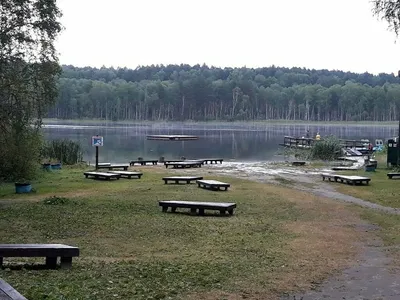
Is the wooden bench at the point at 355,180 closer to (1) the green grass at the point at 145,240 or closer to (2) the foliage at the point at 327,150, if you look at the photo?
(1) the green grass at the point at 145,240

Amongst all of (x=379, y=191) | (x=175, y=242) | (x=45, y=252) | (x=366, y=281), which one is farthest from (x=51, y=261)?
(x=379, y=191)

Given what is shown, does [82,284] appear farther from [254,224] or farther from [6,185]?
[6,185]

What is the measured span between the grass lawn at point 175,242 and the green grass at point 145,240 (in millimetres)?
17

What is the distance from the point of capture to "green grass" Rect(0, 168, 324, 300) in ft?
24.6

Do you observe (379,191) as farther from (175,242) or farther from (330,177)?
(175,242)

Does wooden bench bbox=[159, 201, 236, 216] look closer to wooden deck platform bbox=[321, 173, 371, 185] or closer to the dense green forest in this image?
wooden deck platform bbox=[321, 173, 371, 185]

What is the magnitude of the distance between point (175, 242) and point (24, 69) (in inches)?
452

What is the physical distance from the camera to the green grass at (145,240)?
24.6 feet

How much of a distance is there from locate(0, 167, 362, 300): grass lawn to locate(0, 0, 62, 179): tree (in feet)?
8.27

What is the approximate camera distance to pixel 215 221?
1466 cm

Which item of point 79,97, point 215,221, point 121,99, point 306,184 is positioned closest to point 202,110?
point 121,99

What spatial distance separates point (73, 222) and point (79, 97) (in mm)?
142480

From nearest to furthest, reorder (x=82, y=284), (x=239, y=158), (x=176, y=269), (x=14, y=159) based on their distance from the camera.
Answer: (x=82, y=284) → (x=176, y=269) → (x=14, y=159) → (x=239, y=158)

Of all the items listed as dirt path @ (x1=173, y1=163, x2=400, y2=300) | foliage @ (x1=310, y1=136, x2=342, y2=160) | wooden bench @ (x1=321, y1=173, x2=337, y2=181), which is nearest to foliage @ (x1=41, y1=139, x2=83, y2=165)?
wooden bench @ (x1=321, y1=173, x2=337, y2=181)
